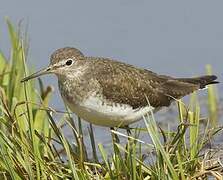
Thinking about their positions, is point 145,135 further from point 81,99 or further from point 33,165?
point 33,165

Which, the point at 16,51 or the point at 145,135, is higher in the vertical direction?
the point at 16,51

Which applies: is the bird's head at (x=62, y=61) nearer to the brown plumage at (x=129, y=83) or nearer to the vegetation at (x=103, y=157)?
the brown plumage at (x=129, y=83)

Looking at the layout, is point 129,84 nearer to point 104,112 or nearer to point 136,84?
point 136,84

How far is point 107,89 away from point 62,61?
1.55 ft

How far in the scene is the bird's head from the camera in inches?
253

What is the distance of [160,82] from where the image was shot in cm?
692

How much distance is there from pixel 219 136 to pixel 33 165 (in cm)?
286

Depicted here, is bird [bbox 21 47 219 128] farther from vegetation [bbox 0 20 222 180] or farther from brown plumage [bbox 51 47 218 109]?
vegetation [bbox 0 20 222 180]

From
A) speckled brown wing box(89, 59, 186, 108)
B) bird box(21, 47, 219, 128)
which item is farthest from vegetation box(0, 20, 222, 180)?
speckled brown wing box(89, 59, 186, 108)

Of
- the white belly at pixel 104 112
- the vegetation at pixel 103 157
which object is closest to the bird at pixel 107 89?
the white belly at pixel 104 112

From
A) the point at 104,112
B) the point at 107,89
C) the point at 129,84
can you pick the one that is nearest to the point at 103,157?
the point at 104,112

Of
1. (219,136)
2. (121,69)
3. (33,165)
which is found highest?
(121,69)

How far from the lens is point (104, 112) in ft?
19.9

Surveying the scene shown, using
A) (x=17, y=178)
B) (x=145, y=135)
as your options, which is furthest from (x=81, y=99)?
(x=145, y=135)
